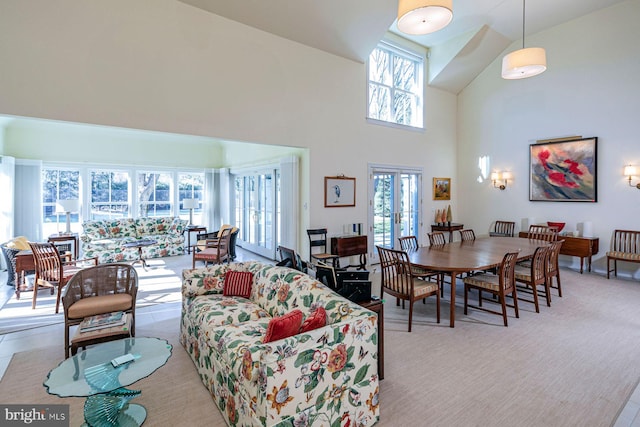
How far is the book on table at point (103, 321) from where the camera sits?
9.14 ft

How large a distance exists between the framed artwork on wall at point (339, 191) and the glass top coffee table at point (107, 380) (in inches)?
161

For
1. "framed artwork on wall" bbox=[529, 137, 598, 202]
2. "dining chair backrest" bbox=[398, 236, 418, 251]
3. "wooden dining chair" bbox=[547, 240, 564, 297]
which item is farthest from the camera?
"framed artwork on wall" bbox=[529, 137, 598, 202]

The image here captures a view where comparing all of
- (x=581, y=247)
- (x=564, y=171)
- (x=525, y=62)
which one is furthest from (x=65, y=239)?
(x=564, y=171)

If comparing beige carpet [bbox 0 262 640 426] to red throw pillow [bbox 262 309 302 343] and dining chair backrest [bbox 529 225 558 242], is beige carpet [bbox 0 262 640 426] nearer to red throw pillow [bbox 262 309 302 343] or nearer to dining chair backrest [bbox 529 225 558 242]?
red throw pillow [bbox 262 309 302 343]

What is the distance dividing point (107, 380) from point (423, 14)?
3953 millimetres

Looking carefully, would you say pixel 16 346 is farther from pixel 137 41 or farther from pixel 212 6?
pixel 212 6

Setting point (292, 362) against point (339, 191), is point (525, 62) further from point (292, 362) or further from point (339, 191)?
point (292, 362)

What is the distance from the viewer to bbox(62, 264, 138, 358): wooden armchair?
3.14m

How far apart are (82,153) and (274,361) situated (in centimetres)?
828

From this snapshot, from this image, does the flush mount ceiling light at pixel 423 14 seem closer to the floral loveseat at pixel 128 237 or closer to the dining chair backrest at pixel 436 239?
the dining chair backrest at pixel 436 239

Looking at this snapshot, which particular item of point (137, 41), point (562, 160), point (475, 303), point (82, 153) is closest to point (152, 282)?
point (137, 41)

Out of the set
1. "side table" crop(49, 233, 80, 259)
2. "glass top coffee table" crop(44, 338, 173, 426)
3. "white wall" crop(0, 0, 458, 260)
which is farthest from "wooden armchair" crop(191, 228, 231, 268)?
"glass top coffee table" crop(44, 338, 173, 426)

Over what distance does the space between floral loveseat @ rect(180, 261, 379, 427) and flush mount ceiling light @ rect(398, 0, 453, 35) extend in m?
2.74

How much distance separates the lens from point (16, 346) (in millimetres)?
3281
